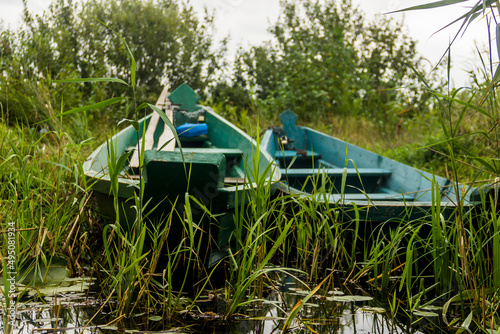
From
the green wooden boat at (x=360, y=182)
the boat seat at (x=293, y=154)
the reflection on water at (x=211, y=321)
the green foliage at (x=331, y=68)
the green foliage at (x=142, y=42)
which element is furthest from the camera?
the green foliage at (x=142, y=42)

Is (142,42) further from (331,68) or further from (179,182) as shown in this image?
(179,182)

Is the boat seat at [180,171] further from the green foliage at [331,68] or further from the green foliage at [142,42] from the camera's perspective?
the green foliage at [142,42]

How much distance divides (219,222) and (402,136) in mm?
5934

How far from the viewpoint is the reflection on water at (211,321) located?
1787mm

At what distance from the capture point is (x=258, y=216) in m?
2.17

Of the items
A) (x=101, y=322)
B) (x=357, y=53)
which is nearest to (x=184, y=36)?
(x=357, y=53)

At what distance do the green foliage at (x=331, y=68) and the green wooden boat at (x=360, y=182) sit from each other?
0.63 m

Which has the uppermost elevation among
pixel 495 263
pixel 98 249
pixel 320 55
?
pixel 320 55

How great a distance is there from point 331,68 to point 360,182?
242 inches

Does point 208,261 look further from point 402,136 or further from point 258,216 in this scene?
point 402,136

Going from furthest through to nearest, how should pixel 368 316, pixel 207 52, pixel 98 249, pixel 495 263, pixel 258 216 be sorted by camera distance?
pixel 207 52
pixel 98 249
pixel 258 216
pixel 368 316
pixel 495 263

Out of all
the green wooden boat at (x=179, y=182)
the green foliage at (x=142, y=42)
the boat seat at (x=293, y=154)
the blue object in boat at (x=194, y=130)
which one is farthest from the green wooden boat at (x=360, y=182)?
the green foliage at (x=142, y=42)

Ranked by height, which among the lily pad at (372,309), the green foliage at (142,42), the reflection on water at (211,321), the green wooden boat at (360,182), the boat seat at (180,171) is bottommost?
the lily pad at (372,309)

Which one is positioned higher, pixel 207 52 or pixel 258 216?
pixel 207 52
